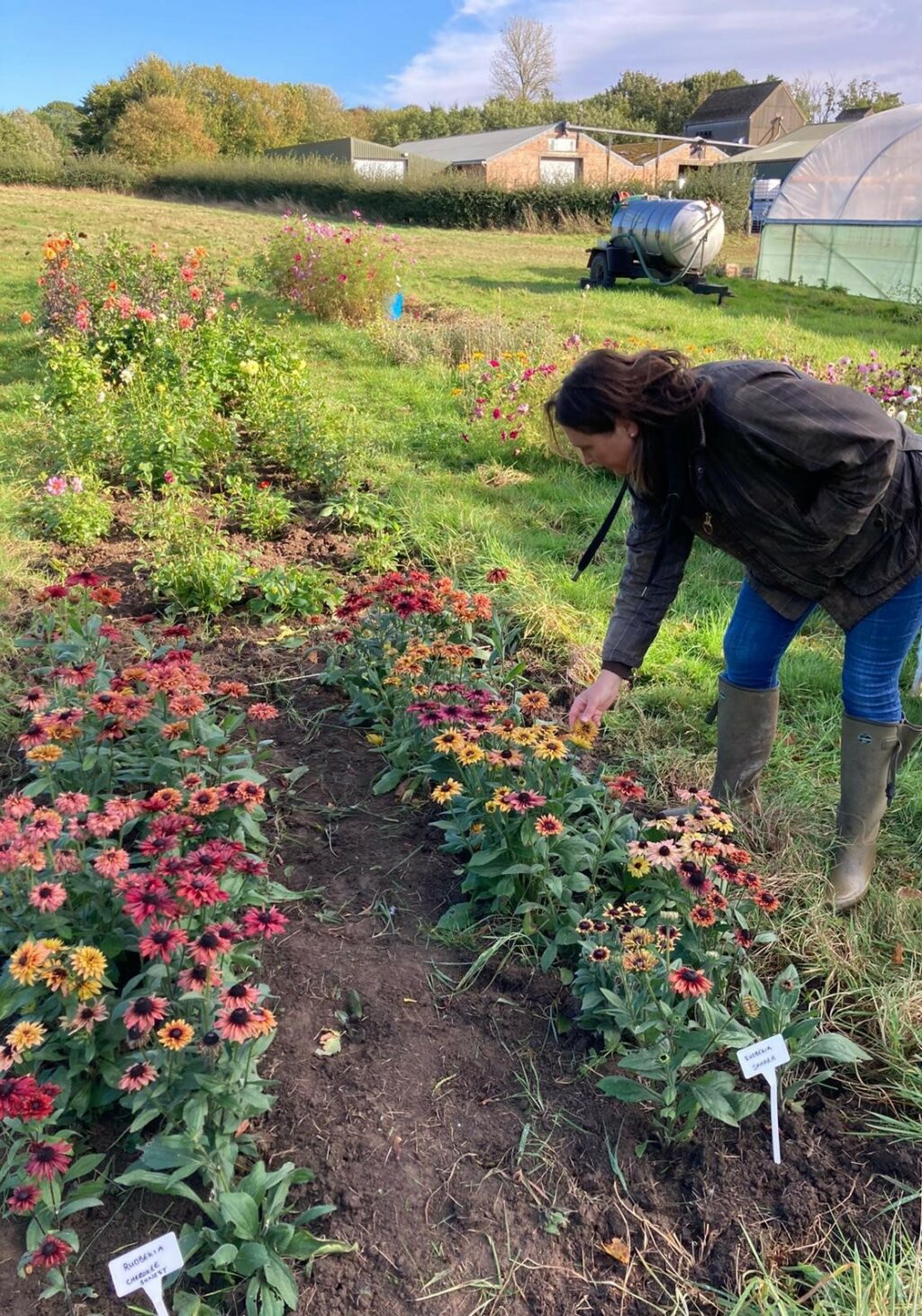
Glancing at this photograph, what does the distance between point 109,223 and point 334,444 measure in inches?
500

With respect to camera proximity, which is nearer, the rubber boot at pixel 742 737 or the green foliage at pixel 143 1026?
the green foliage at pixel 143 1026

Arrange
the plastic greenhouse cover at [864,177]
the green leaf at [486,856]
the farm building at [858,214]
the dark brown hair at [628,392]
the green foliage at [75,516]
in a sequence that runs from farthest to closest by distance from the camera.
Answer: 1. the plastic greenhouse cover at [864,177]
2. the farm building at [858,214]
3. the green foliage at [75,516]
4. the green leaf at [486,856]
5. the dark brown hair at [628,392]

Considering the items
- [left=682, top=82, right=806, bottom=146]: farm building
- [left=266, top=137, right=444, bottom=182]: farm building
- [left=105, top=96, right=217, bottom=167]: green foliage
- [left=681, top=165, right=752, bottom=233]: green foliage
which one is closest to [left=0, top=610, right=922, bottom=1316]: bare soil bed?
[left=681, top=165, right=752, bottom=233]: green foliage

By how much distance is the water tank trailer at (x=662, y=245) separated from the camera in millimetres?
12539

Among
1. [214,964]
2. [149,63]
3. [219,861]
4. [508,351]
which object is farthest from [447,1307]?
[149,63]

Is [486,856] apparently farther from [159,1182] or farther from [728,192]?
[728,192]

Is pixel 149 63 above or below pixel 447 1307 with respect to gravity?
above

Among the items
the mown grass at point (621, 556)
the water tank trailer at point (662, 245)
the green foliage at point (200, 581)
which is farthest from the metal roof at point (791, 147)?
the green foliage at point (200, 581)

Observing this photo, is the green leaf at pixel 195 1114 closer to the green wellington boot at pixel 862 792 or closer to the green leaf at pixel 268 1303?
the green leaf at pixel 268 1303

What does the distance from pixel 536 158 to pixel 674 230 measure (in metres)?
28.7

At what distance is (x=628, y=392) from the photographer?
1.95 metres

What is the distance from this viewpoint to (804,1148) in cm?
183

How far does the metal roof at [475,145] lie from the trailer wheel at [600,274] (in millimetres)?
24064

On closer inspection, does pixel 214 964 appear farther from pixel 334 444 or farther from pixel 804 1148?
pixel 334 444
